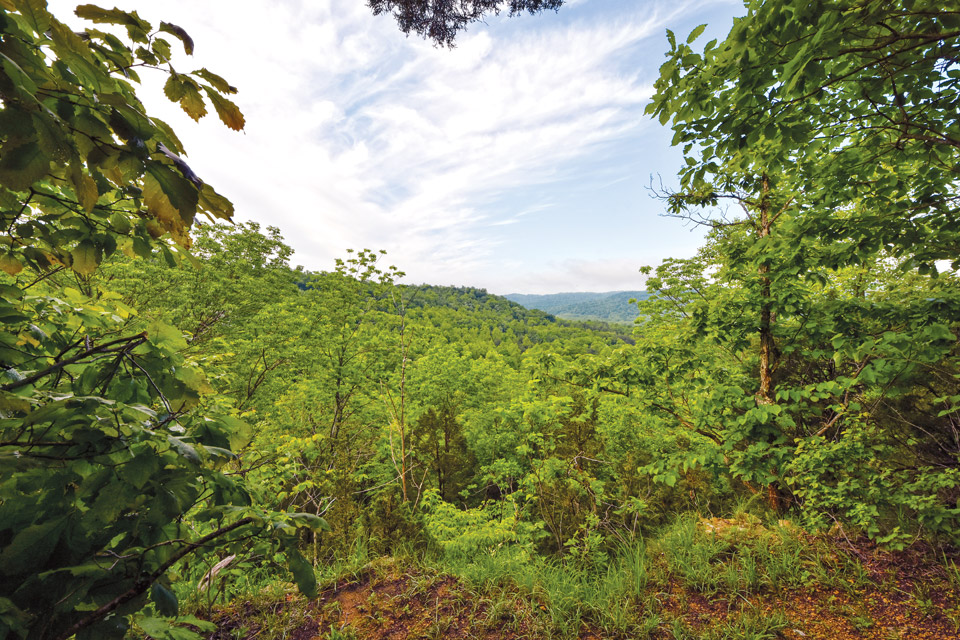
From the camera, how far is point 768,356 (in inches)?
225

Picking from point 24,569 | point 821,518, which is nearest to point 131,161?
point 24,569

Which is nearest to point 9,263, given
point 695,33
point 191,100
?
point 191,100

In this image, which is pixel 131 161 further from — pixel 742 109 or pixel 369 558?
pixel 369 558

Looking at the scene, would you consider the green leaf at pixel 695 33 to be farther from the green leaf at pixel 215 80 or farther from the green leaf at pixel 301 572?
the green leaf at pixel 301 572

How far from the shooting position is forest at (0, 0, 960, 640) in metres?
1.06

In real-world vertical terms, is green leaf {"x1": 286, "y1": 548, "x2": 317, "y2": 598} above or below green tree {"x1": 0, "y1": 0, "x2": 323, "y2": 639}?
below

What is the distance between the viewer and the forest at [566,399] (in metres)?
1.06

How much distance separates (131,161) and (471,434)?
12.6m

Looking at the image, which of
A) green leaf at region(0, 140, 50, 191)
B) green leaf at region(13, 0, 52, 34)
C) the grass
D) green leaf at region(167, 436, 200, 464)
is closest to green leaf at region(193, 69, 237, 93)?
green leaf at region(13, 0, 52, 34)

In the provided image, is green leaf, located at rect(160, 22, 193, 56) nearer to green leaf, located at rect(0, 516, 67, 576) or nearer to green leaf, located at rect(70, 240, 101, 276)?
green leaf, located at rect(70, 240, 101, 276)

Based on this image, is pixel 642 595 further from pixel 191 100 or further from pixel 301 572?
pixel 191 100

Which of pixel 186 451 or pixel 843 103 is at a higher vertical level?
pixel 843 103

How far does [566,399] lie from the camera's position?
23.7ft

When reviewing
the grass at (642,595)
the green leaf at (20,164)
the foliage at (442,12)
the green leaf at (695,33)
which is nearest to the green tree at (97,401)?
the green leaf at (20,164)
